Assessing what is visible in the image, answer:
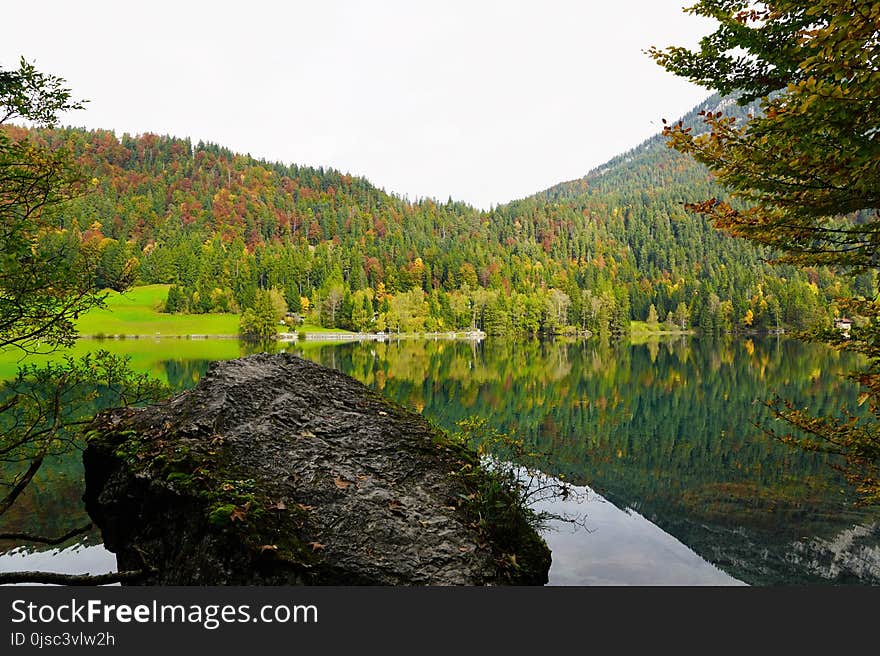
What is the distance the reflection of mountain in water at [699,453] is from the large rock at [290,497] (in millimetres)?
3038

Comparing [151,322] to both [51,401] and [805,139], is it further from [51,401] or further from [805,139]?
[805,139]

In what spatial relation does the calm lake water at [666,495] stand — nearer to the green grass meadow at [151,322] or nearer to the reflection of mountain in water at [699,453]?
the reflection of mountain in water at [699,453]

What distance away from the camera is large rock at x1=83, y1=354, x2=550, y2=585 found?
620cm

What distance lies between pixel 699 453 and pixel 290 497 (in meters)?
17.7

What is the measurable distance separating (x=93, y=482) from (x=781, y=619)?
1057 cm

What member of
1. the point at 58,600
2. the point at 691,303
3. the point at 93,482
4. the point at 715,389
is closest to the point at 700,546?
the point at 58,600

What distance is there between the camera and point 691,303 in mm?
165500

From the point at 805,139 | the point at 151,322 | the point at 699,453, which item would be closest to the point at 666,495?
the point at 699,453

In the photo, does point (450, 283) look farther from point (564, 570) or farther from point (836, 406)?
point (564, 570)

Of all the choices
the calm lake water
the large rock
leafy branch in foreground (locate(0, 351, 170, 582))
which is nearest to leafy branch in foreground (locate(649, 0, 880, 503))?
the calm lake water

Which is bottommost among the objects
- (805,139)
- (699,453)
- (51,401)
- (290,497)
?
(699,453)

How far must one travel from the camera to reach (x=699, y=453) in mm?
20078

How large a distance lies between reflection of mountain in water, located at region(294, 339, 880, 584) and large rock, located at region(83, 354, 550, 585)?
3038 mm

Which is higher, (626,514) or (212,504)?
(212,504)
